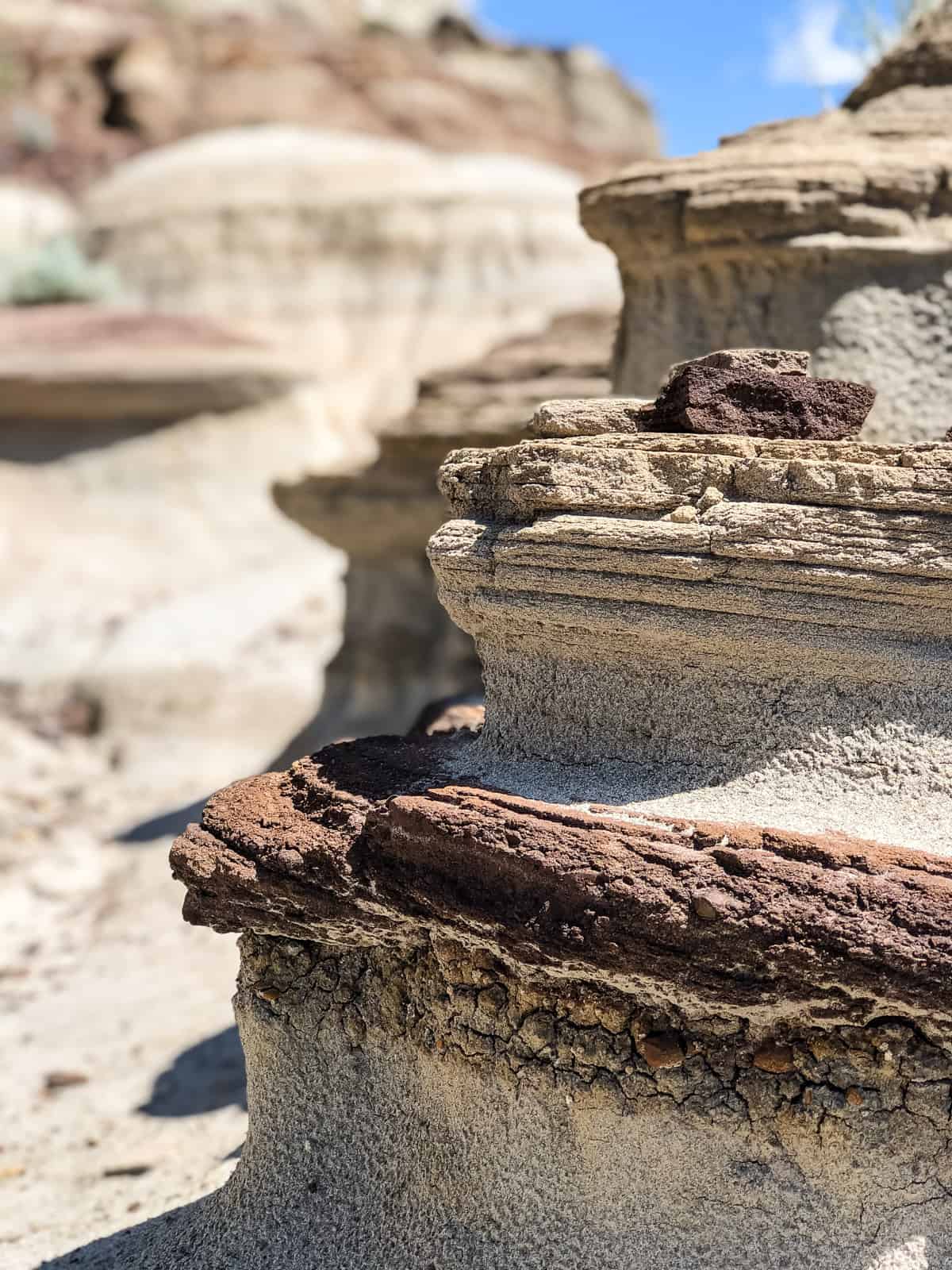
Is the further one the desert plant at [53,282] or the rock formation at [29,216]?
the rock formation at [29,216]

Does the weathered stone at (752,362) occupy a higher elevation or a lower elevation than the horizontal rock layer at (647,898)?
higher

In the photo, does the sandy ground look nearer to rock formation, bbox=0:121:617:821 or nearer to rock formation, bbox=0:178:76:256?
rock formation, bbox=0:121:617:821

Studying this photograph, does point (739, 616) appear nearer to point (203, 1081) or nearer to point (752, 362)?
point (752, 362)

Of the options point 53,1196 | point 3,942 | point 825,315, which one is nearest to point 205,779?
point 3,942

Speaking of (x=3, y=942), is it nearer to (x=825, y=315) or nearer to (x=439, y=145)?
(x=825, y=315)

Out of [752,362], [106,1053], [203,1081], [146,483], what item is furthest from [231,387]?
[752,362]

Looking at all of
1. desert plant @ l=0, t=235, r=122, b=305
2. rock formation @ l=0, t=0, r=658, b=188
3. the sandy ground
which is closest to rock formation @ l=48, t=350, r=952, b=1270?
the sandy ground

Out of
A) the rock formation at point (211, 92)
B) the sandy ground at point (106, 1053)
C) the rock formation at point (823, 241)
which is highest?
the rock formation at point (211, 92)

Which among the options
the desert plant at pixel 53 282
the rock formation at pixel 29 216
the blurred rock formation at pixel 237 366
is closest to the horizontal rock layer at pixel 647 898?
the blurred rock formation at pixel 237 366

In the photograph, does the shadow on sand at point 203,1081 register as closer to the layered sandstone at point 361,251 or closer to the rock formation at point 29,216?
the layered sandstone at point 361,251
